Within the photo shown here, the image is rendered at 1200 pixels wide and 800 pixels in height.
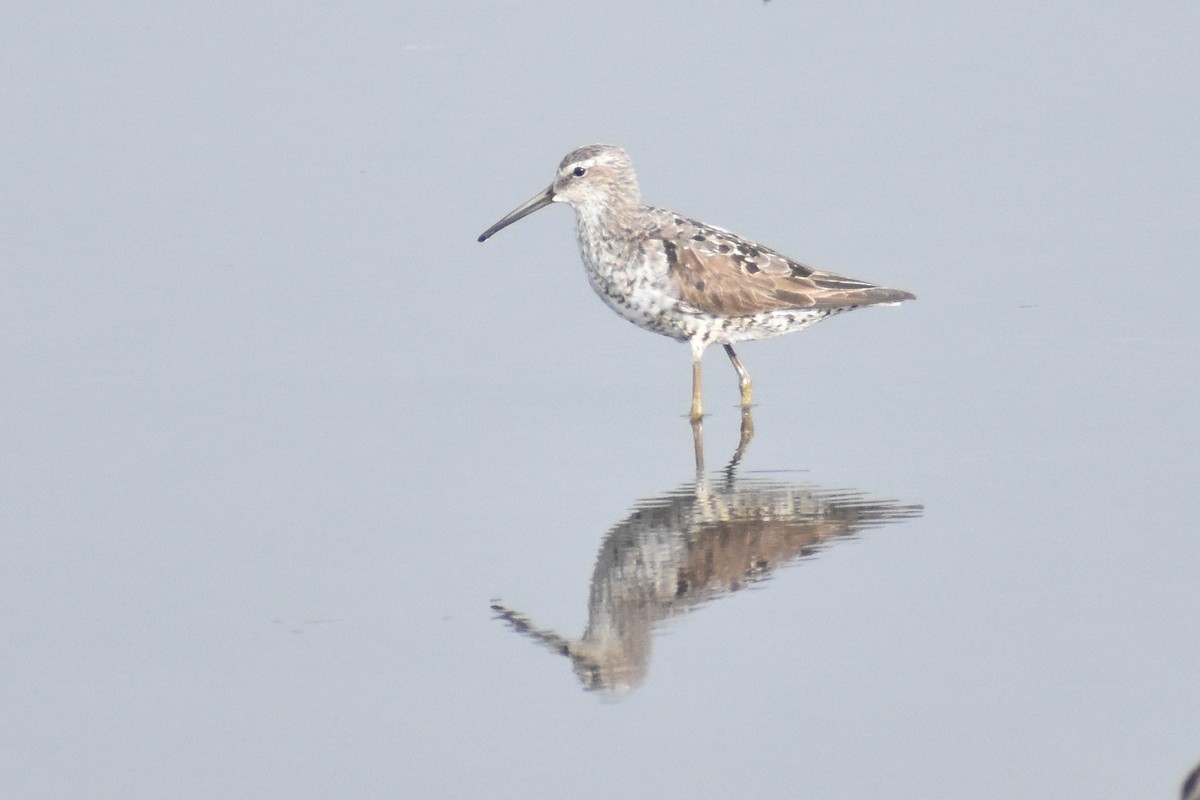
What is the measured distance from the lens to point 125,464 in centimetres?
970

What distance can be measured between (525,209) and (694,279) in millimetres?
1320

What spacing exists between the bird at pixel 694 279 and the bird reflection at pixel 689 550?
1453mm

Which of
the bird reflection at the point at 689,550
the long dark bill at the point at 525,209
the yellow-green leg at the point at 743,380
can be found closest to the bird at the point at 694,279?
the yellow-green leg at the point at 743,380

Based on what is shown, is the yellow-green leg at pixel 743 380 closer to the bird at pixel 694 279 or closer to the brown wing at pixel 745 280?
the bird at pixel 694 279

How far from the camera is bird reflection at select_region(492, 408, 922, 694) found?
7863 millimetres

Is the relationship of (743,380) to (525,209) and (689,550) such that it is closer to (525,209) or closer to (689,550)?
(525,209)

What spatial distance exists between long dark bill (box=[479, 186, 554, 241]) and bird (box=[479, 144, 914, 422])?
222 mm

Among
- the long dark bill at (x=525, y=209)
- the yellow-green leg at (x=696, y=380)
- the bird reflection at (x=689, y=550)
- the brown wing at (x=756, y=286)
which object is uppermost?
the long dark bill at (x=525, y=209)

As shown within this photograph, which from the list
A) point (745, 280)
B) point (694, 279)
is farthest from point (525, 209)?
point (745, 280)

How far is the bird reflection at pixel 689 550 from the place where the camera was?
7.86 metres

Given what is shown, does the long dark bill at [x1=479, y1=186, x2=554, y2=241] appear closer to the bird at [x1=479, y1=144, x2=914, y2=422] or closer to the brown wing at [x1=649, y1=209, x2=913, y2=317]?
the bird at [x1=479, y1=144, x2=914, y2=422]

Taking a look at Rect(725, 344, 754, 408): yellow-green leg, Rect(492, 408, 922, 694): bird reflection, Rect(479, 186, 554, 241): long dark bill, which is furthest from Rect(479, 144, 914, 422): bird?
Rect(492, 408, 922, 694): bird reflection

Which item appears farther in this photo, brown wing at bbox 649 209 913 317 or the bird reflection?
brown wing at bbox 649 209 913 317

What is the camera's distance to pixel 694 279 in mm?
11172
